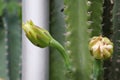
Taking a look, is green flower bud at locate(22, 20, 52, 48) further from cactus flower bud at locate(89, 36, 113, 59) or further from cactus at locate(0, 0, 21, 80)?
cactus at locate(0, 0, 21, 80)

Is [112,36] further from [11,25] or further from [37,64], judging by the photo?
[11,25]

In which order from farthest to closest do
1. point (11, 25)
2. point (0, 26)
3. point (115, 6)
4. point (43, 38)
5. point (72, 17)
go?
point (0, 26), point (11, 25), point (115, 6), point (72, 17), point (43, 38)

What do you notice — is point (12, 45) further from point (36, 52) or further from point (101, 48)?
point (101, 48)

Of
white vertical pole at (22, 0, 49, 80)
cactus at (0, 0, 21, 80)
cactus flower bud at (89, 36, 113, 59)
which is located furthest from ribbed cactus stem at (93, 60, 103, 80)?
cactus at (0, 0, 21, 80)

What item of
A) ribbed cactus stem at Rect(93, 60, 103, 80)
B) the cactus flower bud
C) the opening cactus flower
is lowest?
ribbed cactus stem at Rect(93, 60, 103, 80)

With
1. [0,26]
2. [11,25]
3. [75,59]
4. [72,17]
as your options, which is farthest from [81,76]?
[0,26]

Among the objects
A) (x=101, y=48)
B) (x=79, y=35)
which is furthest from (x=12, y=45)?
(x=101, y=48)

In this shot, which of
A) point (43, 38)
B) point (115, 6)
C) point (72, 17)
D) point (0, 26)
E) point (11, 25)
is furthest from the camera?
point (0, 26)
